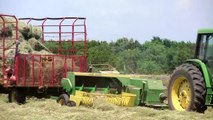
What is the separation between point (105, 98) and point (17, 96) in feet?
10.9

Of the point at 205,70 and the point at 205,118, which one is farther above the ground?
the point at 205,70

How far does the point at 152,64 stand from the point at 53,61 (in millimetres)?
28098

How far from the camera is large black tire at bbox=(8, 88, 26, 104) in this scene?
1390 cm

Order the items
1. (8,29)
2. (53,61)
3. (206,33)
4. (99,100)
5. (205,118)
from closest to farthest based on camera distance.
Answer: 1. (205,118)
2. (206,33)
3. (99,100)
4. (53,61)
5. (8,29)

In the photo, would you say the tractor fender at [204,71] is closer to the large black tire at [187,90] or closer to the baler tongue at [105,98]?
the large black tire at [187,90]

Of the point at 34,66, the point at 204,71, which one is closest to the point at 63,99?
the point at 34,66

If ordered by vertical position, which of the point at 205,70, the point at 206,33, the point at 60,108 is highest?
the point at 206,33

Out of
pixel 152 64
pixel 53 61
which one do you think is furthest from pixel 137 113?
pixel 152 64

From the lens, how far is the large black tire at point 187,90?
956 centimetres

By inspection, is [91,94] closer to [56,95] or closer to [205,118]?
[56,95]

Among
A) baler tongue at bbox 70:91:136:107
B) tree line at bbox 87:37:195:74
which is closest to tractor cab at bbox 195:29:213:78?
baler tongue at bbox 70:91:136:107

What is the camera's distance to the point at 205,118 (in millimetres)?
8562

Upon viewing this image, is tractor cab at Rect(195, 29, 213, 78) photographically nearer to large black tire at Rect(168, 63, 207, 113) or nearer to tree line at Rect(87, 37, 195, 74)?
large black tire at Rect(168, 63, 207, 113)

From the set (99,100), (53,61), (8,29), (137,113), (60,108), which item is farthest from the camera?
(8,29)
